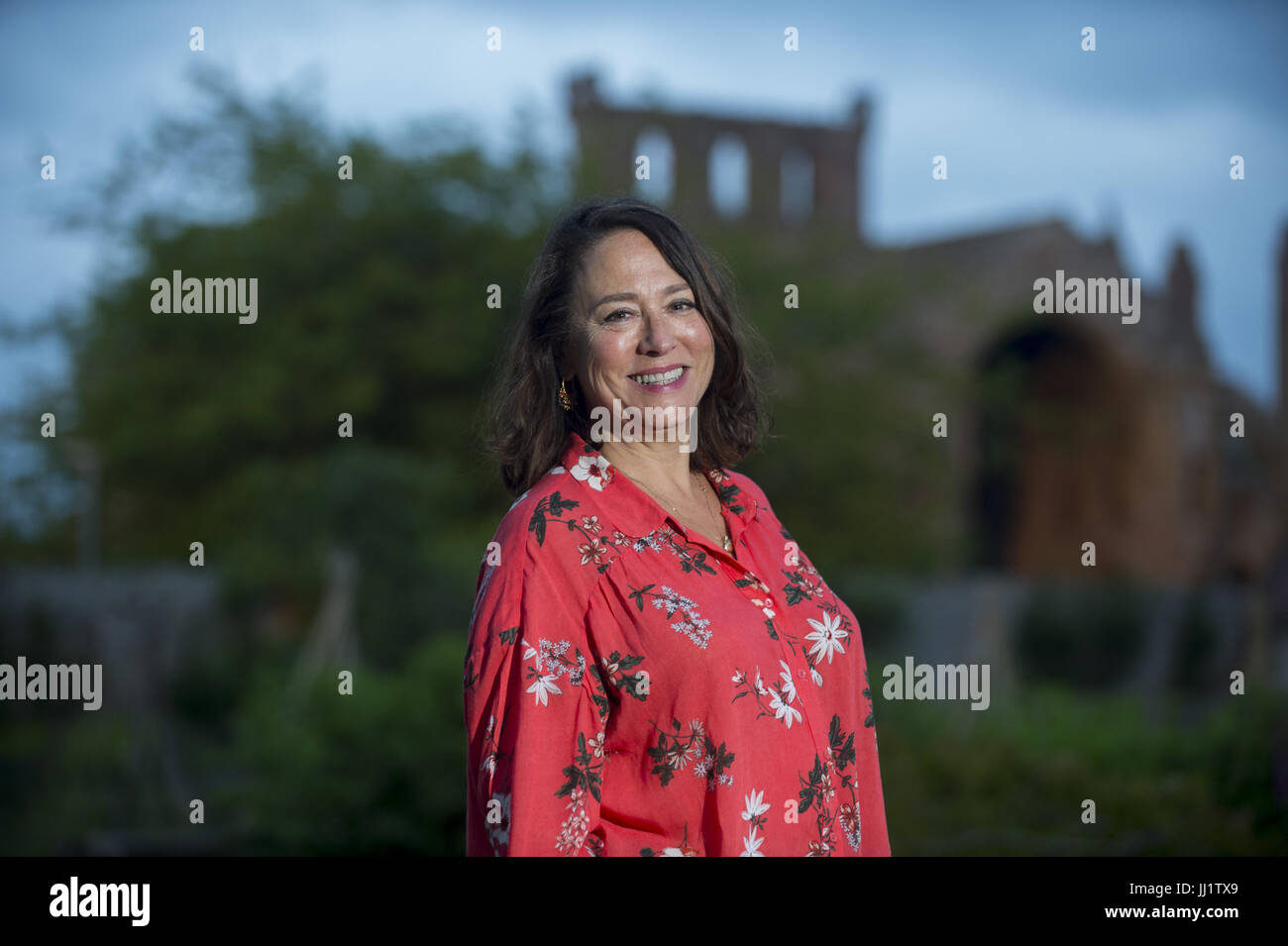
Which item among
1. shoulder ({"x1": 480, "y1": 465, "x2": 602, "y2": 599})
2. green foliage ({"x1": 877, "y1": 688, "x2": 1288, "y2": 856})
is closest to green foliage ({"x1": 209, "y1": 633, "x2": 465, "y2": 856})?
green foliage ({"x1": 877, "y1": 688, "x2": 1288, "y2": 856})

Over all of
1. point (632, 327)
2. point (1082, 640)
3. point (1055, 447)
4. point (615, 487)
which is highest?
point (632, 327)

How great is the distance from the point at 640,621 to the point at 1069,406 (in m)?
27.4

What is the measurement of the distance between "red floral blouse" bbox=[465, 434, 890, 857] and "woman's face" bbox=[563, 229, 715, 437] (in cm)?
26

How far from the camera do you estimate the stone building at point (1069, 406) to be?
80.2 feet

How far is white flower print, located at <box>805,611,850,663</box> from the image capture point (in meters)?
2.58

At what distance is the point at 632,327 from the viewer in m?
2.57

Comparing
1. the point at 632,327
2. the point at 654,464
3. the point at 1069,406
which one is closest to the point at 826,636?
the point at 654,464

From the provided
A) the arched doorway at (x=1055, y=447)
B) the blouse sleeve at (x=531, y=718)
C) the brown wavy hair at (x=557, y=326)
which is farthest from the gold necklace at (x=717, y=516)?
the arched doorway at (x=1055, y=447)

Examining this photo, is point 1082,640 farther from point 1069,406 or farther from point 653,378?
point 653,378

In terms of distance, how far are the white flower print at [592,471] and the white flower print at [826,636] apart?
493mm

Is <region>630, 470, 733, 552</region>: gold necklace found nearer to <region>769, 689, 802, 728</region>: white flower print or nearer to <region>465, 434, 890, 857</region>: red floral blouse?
<region>465, 434, 890, 857</region>: red floral blouse

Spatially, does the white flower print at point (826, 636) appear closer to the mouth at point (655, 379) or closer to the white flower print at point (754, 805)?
the white flower print at point (754, 805)

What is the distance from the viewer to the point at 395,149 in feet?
59.5
